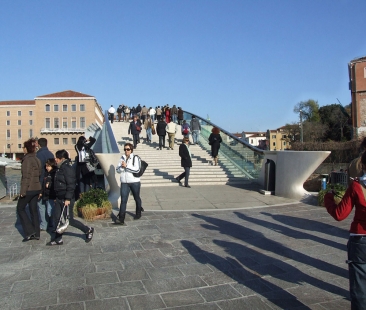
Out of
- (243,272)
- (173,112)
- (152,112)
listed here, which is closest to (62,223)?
(243,272)

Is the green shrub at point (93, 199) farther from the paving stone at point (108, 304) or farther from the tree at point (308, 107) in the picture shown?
the tree at point (308, 107)

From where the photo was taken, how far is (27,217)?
6.24 m

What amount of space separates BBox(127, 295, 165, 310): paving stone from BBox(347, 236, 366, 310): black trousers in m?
1.80

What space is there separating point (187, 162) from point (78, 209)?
461cm

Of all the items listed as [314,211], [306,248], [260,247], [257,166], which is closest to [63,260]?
[260,247]

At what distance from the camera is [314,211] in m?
8.41

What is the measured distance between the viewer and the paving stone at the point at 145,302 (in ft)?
12.3

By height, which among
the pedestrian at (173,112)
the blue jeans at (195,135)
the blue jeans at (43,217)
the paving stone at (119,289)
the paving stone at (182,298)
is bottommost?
the paving stone at (182,298)

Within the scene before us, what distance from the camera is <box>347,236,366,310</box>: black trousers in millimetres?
3027

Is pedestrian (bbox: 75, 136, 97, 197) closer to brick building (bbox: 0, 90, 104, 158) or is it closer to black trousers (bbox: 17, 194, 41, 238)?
black trousers (bbox: 17, 194, 41, 238)

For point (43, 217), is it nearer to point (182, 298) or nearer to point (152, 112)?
point (182, 298)

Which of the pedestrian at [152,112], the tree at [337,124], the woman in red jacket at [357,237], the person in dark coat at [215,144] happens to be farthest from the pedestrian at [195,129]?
the tree at [337,124]

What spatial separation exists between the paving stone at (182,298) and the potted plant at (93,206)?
3.87 meters

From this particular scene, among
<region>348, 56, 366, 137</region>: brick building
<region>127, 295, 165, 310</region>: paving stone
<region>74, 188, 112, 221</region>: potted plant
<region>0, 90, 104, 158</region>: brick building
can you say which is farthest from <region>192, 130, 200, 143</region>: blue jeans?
<region>0, 90, 104, 158</region>: brick building
